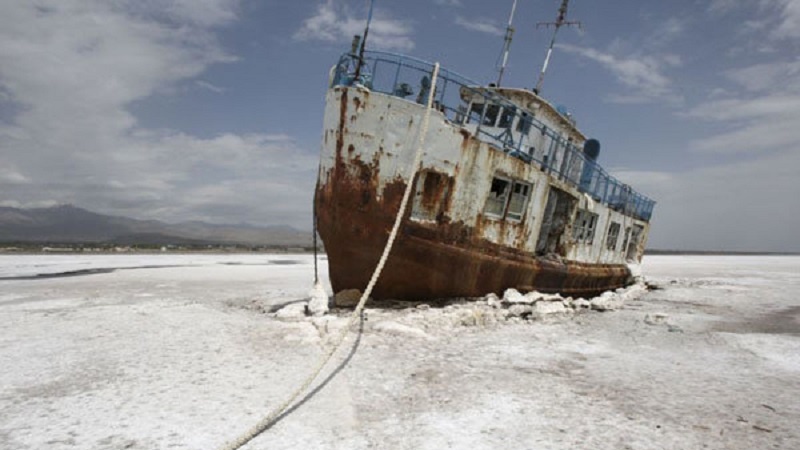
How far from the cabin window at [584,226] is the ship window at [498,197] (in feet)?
14.4

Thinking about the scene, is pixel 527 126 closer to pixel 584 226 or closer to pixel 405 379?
pixel 584 226

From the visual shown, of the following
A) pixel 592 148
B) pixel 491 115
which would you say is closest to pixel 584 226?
pixel 592 148

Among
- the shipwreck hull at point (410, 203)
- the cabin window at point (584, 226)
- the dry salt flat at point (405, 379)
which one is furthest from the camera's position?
the cabin window at point (584, 226)

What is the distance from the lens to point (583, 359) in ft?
20.2

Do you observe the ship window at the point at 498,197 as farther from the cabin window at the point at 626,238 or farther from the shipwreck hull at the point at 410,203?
the cabin window at the point at 626,238

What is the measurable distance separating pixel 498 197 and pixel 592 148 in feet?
24.5

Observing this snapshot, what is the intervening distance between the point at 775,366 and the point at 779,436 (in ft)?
9.45

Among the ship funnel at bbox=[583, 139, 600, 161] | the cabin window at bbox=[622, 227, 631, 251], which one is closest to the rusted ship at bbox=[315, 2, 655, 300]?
the ship funnel at bbox=[583, 139, 600, 161]

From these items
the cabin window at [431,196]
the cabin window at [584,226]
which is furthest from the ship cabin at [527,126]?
the cabin window at [431,196]

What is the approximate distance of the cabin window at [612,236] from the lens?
53.4ft

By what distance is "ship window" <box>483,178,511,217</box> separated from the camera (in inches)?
383

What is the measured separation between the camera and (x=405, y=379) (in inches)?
201

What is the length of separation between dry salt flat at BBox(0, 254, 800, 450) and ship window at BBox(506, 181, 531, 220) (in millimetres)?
2017

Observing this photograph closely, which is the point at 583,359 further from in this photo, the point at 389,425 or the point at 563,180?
the point at 563,180
